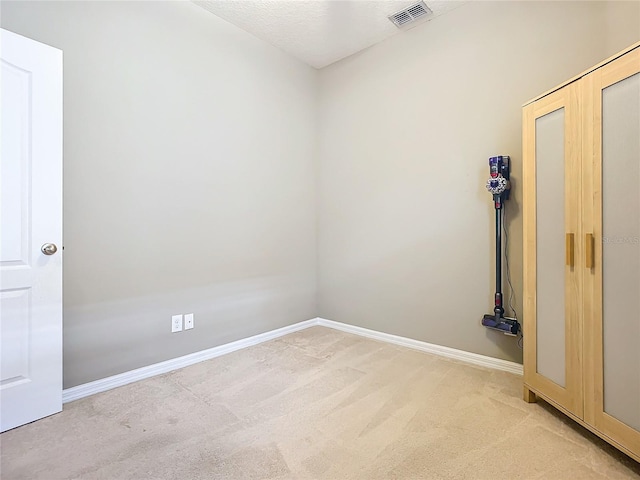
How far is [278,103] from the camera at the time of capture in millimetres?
3336

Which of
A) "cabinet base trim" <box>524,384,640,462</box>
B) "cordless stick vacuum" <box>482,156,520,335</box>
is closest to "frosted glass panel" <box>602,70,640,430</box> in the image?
"cabinet base trim" <box>524,384,640,462</box>

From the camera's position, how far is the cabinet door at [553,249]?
1653 millimetres

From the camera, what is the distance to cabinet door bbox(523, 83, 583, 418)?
1.65 metres

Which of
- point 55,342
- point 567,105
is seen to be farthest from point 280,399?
point 567,105

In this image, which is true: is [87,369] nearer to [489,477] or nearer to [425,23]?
[489,477]

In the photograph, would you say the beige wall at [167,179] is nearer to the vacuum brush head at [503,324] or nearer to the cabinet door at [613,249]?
the vacuum brush head at [503,324]

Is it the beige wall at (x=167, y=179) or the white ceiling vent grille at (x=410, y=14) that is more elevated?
the white ceiling vent grille at (x=410, y=14)

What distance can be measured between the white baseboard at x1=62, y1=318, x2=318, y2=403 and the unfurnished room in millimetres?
21

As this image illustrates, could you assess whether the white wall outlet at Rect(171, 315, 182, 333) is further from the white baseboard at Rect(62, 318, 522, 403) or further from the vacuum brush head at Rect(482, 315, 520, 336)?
the vacuum brush head at Rect(482, 315, 520, 336)

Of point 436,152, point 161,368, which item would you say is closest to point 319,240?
point 436,152

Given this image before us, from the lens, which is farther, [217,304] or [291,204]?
[291,204]

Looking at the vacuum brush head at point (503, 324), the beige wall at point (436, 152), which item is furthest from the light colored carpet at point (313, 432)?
the beige wall at point (436, 152)

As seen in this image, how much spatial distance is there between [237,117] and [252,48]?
71 centimetres

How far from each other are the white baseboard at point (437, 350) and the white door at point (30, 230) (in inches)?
94.7
